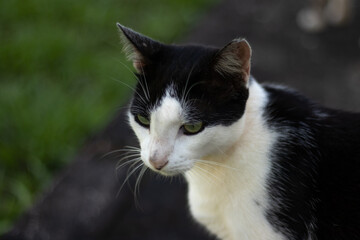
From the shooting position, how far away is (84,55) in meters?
3.35

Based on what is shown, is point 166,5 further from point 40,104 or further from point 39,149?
point 39,149

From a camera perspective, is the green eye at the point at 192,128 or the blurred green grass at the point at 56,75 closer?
the green eye at the point at 192,128

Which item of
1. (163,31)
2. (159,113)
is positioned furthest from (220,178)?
(163,31)

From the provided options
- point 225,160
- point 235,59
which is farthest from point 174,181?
Answer: point 235,59

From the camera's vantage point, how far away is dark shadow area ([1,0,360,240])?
2.21 meters

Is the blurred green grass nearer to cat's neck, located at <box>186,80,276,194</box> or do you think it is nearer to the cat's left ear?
cat's neck, located at <box>186,80,276,194</box>

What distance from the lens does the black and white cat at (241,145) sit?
1.44m

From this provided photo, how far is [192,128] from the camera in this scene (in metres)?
1.45

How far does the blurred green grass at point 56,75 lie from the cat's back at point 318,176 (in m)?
1.16

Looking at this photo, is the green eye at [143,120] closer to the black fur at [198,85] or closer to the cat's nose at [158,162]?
the black fur at [198,85]

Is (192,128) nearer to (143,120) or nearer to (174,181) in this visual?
(143,120)

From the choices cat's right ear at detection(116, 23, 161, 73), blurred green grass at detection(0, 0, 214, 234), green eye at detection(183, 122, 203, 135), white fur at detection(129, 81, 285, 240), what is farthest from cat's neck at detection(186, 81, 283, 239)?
blurred green grass at detection(0, 0, 214, 234)

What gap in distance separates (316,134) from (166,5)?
2.52 metres

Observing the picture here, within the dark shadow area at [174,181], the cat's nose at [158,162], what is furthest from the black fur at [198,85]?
the dark shadow area at [174,181]
